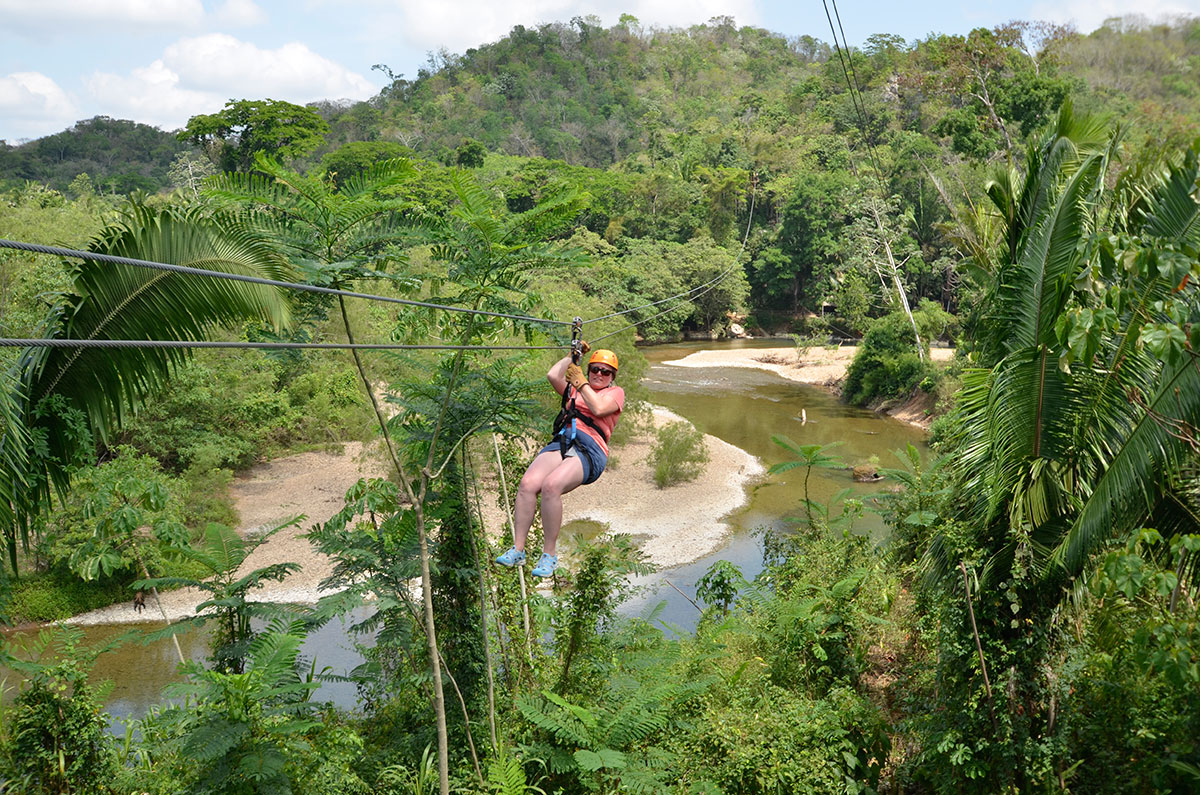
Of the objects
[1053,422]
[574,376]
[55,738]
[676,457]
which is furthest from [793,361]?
[55,738]

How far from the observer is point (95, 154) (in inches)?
2982

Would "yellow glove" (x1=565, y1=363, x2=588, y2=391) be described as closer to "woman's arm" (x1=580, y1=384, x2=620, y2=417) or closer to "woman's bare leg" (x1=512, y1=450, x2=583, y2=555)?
"woman's arm" (x1=580, y1=384, x2=620, y2=417)

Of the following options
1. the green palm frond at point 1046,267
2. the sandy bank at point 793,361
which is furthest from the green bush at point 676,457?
the green palm frond at point 1046,267

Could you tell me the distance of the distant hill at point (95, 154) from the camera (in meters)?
68.2

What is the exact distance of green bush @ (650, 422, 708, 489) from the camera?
22.3 meters

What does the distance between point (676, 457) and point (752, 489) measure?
2.09m

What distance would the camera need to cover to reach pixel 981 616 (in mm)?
6621

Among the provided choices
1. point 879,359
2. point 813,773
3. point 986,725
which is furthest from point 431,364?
point 879,359

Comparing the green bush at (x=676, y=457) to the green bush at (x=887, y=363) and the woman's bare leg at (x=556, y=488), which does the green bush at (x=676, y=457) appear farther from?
the woman's bare leg at (x=556, y=488)

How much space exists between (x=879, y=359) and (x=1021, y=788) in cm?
2648

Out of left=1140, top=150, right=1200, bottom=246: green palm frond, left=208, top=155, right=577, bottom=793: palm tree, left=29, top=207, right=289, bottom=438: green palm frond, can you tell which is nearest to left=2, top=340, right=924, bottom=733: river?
left=208, top=155, right=577, bottom=793: palm tree

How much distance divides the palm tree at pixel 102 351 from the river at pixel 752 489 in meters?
4.07

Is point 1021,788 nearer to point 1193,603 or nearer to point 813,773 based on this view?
point 813,773

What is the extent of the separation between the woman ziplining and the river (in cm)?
347
